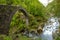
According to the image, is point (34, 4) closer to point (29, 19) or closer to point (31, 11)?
point (31, 11)

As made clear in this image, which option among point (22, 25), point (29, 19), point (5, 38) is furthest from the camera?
point (29, 19)

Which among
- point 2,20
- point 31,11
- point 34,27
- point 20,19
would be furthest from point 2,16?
point 31,11

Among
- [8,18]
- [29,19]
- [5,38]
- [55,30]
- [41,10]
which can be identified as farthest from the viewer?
[41,10]

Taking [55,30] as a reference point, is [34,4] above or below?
above

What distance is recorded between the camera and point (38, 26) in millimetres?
7008

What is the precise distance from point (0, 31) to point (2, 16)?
0.35m

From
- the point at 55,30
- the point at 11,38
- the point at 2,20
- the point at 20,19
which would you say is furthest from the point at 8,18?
the point at 55,30

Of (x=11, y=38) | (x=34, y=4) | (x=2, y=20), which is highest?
(x=34, y=4)

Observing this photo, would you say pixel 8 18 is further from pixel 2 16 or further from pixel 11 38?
pixel 11 38

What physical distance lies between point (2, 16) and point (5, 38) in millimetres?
741

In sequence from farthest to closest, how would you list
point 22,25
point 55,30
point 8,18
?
1. point 22,25
2. point 8,18
3. point 55,30

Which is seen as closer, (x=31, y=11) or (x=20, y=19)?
(x=20, y=19)

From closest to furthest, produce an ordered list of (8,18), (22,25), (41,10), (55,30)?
(55,30)
(8,18)
(22,25)
(41,10)

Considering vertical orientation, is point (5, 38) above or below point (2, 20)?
below
